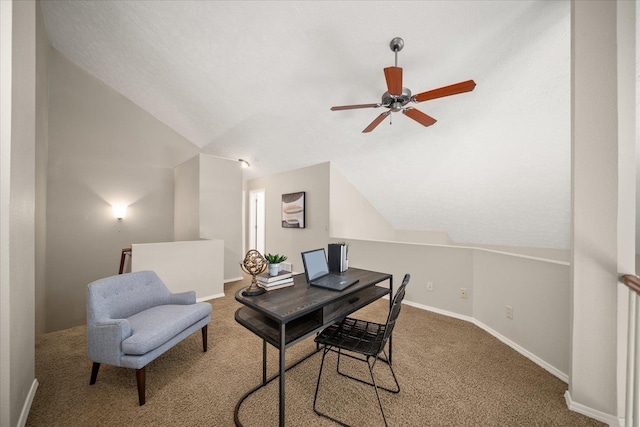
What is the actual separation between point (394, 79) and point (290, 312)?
178cm

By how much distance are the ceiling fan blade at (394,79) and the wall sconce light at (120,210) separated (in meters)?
5.03

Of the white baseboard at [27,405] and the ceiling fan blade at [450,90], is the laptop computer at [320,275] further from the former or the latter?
the white baseboard at [27,405]

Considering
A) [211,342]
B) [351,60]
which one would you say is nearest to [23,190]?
[211,342]

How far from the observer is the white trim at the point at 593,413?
4.85ft

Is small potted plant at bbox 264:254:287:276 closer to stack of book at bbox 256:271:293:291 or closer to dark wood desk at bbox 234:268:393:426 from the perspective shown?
stack of book at bbox 256:271:293:291

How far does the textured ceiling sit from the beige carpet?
2131mm

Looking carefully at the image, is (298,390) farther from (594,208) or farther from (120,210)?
(120,210)

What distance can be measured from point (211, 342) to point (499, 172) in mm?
4023

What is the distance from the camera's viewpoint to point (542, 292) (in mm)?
2180

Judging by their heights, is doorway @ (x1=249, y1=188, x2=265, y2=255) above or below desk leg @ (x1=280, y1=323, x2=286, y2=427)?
above

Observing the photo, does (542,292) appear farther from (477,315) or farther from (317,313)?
(317,313)

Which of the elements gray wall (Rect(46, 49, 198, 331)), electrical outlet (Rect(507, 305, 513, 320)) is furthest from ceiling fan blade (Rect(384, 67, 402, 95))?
gray wall (Rect(46, 49, 198, 331))

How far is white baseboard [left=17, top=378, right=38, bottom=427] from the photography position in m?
1.46

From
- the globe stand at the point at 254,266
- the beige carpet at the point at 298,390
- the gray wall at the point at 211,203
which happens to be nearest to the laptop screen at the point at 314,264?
the globe stand at the point at 254,266
